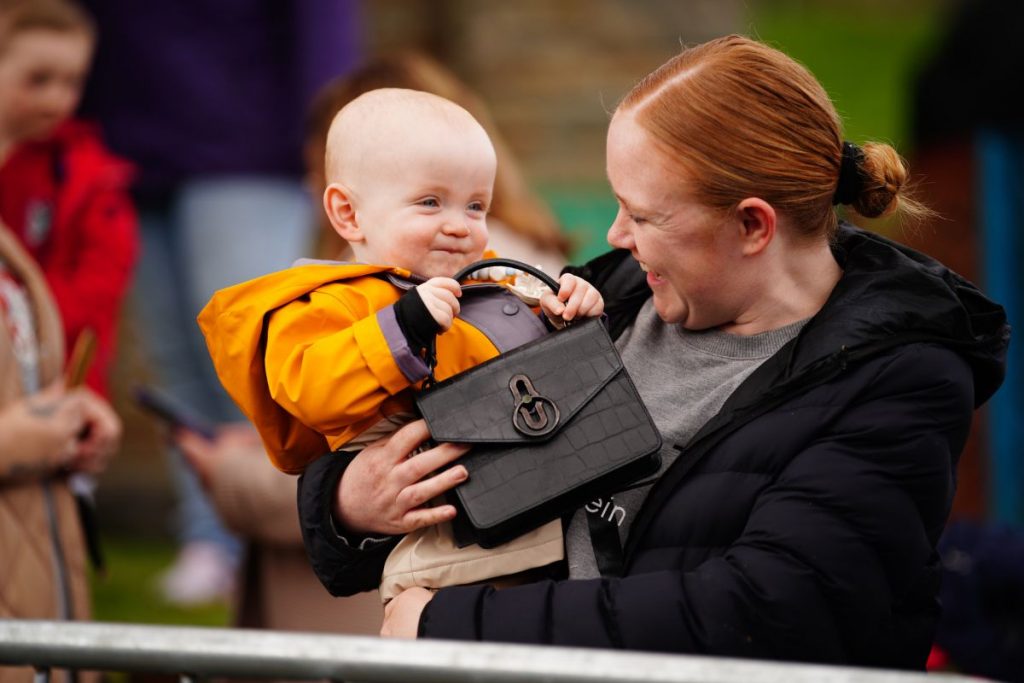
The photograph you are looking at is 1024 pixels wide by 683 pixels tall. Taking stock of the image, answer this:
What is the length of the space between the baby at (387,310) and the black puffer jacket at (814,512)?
6.2 inches

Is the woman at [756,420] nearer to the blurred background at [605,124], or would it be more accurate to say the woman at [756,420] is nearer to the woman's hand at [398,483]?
the woman's hand at [398,483]

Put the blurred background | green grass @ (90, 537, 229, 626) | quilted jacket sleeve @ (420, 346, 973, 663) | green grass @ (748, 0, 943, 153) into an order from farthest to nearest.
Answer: green grass @ (748, 0, 943, 153), the blurred background, green grass @ (90, 537, 229, 626), quilted jacket sleeve @ (420, 346, 973, 663)

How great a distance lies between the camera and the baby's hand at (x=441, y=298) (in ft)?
6.84

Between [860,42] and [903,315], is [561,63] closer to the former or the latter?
[860,42]

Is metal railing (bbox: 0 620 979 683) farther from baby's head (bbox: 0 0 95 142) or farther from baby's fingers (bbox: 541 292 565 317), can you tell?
baby's head (bbox: 0 0 95 142)

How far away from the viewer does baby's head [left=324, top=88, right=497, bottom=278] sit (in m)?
2.30

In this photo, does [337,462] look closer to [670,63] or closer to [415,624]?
[415,624]

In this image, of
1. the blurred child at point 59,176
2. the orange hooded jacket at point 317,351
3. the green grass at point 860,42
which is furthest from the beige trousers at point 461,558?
the green grass at point 860,42

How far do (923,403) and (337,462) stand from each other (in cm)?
94

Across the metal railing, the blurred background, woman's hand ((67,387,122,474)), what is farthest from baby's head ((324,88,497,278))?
the blurred background

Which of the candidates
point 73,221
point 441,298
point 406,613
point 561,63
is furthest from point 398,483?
point 561,63

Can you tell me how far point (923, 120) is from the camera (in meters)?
6.40

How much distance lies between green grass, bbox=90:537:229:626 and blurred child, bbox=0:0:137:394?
1101mm

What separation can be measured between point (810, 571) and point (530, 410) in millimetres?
474
